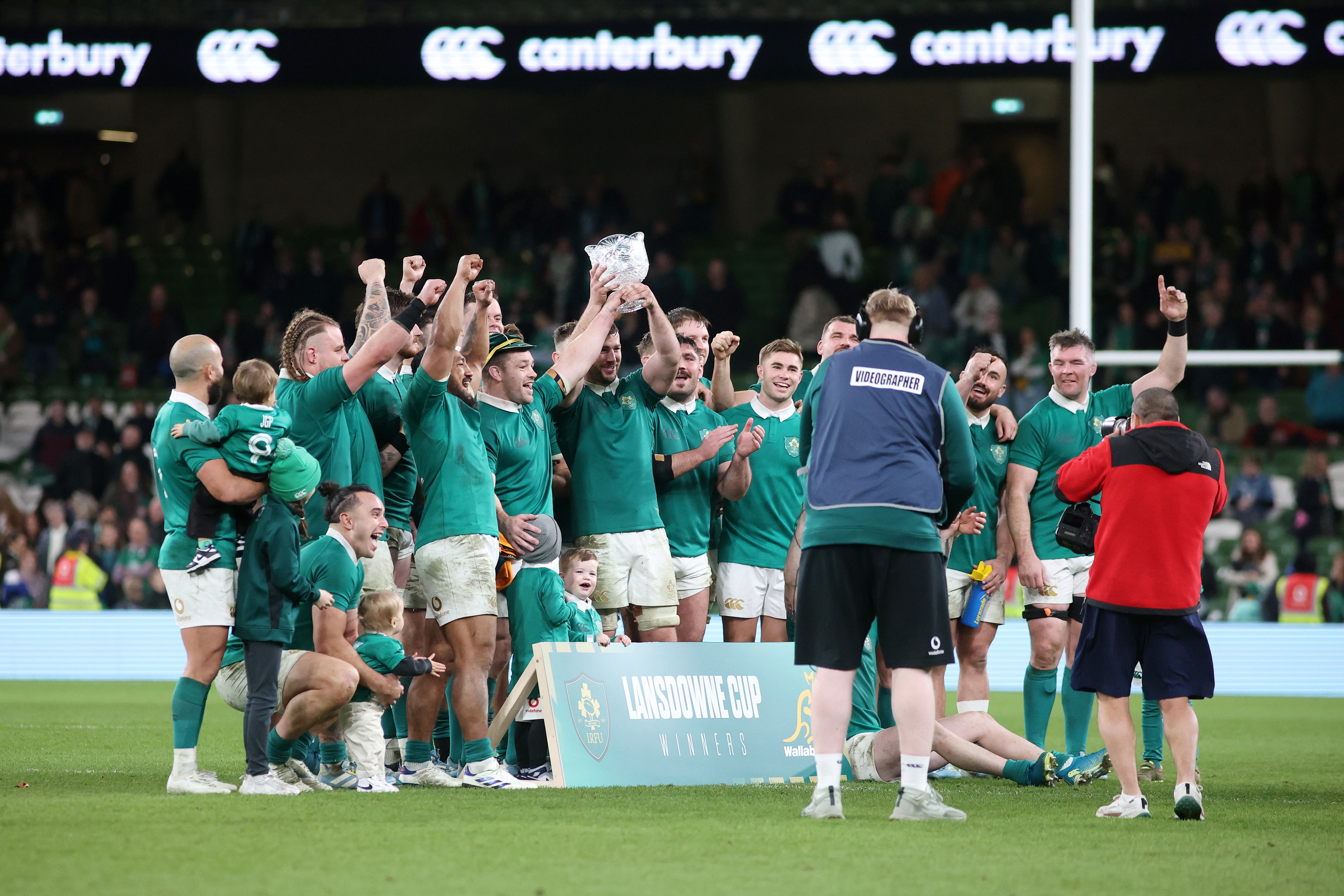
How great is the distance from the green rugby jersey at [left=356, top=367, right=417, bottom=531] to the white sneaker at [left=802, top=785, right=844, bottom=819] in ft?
8.06

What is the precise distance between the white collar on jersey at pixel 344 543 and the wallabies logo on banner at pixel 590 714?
1067 mm

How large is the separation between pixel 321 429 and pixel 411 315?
0.73 m

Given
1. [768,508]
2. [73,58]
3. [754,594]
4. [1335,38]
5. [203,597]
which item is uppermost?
[73,58]

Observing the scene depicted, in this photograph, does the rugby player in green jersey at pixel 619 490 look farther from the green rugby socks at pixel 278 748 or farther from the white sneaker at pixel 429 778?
the green rugby socks at pixel 278 748

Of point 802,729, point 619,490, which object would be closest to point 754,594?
point 802,729

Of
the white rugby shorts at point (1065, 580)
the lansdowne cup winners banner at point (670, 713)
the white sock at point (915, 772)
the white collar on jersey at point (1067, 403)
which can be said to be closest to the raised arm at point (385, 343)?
the lansdowne cup winners banner at point (670, 713)

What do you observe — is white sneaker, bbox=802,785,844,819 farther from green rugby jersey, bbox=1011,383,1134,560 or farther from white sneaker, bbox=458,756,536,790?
green rugby jersey, bbox=1011,383,1134,560

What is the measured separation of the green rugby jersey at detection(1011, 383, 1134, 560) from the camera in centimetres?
775

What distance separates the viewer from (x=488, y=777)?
21.0ft

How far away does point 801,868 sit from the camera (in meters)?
4.45

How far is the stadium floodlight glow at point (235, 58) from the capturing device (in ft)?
53.2

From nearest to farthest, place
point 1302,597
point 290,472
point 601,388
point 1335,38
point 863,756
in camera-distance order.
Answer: point 290,472 < point 863,756 < point 601,388 < point 1335,38 < point 1302,597

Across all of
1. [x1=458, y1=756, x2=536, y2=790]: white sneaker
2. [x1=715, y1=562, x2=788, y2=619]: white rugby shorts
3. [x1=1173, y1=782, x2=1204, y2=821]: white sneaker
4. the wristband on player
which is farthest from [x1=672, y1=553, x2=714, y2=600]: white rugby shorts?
[x1=1173, y1=782, x2=1204, y2=821]: white sneaker

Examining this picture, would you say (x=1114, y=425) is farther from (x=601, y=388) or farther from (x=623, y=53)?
(x=623, y=53)
